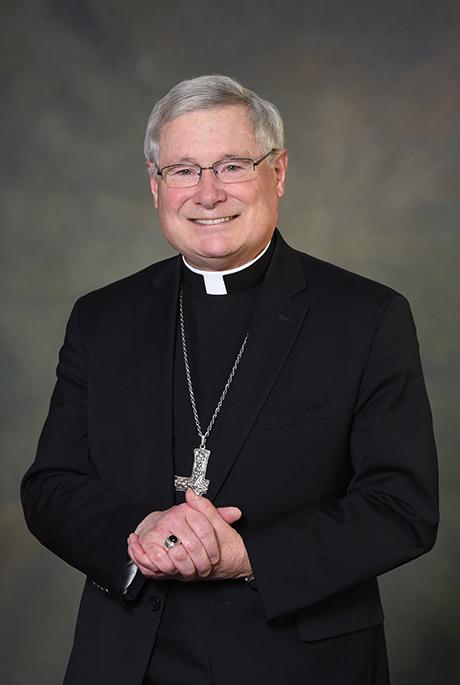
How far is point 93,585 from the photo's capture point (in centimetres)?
334

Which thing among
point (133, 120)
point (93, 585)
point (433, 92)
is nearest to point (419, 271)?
point (433, 92)

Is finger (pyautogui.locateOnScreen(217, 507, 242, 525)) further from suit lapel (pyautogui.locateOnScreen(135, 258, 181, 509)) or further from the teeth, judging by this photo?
the teeth

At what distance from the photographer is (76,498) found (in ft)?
10.9

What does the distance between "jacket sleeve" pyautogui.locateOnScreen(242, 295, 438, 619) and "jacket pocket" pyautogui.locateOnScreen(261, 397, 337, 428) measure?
78 millimetres

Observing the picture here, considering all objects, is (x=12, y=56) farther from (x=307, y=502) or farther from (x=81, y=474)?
(x=307, y=502)

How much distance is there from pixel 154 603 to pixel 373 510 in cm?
64

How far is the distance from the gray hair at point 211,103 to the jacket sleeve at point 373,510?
0.65 meters

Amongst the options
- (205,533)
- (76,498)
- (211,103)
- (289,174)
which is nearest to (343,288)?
(211,103)

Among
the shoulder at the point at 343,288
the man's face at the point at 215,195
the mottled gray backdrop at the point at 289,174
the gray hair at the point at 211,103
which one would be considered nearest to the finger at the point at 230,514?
the shoulder at the point at 343,288

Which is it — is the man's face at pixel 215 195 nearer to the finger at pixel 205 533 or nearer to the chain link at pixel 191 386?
the chain link at pixel 191 386

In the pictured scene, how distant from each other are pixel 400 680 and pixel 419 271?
6.28ft

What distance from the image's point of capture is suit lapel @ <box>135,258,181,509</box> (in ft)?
10.7

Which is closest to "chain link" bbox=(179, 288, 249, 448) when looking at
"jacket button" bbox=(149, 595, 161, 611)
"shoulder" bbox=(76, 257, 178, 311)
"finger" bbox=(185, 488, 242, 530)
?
"shoulder" bbox=(76, 257, 178, 311)

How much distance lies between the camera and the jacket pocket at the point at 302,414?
10.5ft
